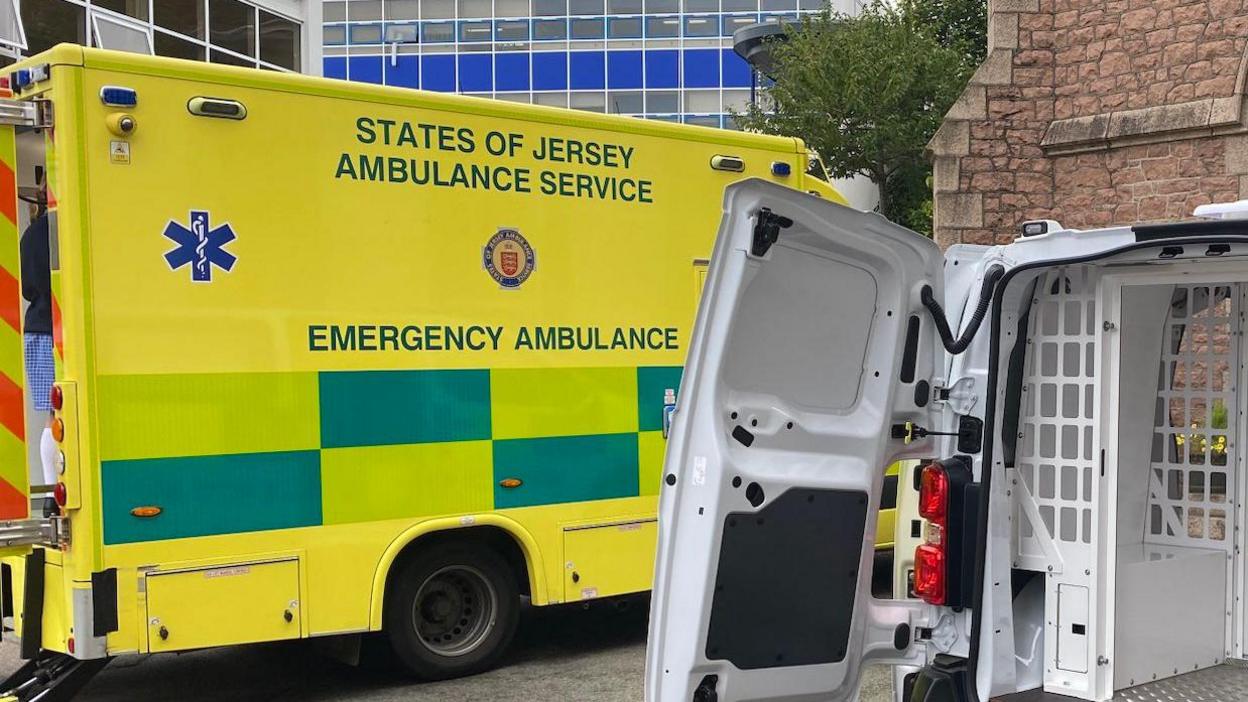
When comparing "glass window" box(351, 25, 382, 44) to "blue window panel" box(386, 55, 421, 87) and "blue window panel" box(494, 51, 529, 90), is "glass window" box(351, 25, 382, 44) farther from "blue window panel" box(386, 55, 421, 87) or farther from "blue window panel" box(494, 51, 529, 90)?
"blue window panel" box(494, 51, 529, 90)

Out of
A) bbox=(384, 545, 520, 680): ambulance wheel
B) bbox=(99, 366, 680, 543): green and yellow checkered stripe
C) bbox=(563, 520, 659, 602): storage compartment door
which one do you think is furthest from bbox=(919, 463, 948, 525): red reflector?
bbox=(384, 545, 520, 680): ambulance wheel

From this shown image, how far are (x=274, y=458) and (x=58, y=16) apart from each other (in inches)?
482

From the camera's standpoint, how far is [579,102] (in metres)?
43.8

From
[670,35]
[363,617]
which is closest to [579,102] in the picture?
[670,35]

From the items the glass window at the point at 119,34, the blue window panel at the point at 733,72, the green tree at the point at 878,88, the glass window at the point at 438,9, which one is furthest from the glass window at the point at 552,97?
the glass window at the point at 119,34

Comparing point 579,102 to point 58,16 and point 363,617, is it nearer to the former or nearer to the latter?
point 58,16

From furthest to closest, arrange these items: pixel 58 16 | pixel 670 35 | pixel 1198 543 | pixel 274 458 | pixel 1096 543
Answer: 1. pixel 670 35
2. pixel 58 16
3. pixel 274 458
4. pixel 1198 543
5. pixel 1096 543

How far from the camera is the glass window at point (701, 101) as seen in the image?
143 feet

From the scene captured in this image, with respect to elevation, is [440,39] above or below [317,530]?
above

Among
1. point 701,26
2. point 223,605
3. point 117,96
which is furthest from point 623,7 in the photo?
point 223,605

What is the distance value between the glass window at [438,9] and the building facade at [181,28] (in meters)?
24.2

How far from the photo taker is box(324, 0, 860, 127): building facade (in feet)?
143

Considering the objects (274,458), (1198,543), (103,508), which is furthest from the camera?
(274,458)

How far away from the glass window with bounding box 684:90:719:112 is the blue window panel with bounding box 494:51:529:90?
5.73 metres
